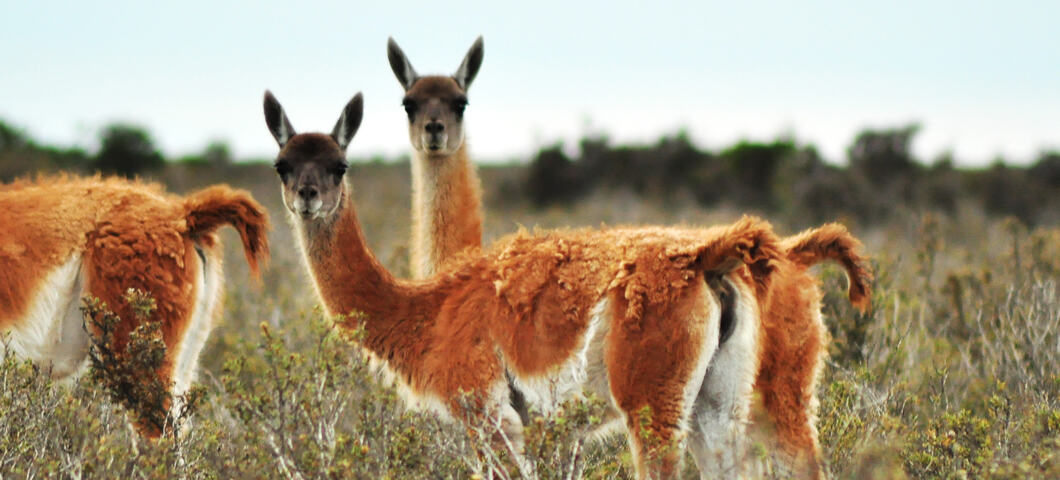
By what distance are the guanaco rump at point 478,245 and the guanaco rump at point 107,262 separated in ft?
4.59

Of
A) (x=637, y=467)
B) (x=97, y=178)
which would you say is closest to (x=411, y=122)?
(x=97, y=178)

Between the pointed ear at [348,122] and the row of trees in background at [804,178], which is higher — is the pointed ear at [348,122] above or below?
above

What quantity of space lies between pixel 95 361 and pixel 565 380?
2.50 meters

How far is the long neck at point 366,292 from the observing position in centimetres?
488

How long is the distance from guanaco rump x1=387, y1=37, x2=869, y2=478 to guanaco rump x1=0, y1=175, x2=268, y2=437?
4.59 ft

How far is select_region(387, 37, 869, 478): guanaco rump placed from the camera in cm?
426

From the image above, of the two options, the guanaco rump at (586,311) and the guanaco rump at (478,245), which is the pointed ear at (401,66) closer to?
the guanaco rump at (478,245)

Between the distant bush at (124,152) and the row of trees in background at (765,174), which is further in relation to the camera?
the distant bush at (124,152)

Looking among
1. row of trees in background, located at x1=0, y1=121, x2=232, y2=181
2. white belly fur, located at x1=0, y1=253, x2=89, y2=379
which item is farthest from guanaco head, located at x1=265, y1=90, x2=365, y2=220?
row of trees in background, located at x1=0, y1=121, x2=232, y2=181

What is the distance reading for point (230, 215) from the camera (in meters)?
5.63

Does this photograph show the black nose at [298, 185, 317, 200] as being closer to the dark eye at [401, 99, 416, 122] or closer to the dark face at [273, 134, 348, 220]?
the dark face at [273, 134, 348, 220]

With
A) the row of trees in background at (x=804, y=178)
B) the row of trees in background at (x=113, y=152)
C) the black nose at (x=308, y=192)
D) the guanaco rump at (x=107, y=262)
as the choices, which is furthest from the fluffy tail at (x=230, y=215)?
the row of trees in background at (x=113, y=152)

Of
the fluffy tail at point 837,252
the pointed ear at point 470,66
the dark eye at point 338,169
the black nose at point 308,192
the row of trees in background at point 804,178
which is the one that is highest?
the pointed ear at point 470,66

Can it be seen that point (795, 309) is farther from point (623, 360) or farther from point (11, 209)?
point (11, 209)
